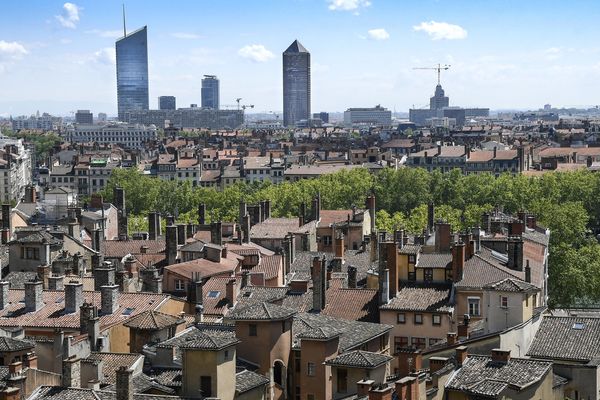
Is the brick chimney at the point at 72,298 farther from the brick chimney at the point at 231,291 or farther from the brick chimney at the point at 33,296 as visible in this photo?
the brick chimney at the point at 231,291

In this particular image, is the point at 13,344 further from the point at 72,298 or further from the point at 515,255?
the point at 515,255

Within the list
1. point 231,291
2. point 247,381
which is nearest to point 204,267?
point 231,291

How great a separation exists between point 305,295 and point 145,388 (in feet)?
58.5

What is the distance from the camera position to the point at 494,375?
1351 inches

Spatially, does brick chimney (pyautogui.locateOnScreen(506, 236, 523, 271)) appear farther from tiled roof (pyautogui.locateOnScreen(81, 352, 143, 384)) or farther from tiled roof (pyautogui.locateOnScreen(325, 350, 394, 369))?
tiled roof (pyautogui.locateOnScreen(81, 352, 143, 384))

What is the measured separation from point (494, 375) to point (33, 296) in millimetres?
24558

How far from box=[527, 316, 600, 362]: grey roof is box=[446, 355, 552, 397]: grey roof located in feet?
19.1

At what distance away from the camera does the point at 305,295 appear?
53.6 metres

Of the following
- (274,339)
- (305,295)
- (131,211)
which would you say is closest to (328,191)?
(131,211)

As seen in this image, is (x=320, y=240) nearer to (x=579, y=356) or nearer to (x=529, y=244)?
(x=529, y=244)

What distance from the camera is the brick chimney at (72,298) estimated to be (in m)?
48.2

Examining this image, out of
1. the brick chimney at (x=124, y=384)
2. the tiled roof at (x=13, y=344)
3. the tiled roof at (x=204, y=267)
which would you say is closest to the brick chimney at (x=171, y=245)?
the tiled roof at (x=204, y=267)

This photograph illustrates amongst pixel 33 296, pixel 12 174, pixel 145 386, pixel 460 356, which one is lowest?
pixel 12 174

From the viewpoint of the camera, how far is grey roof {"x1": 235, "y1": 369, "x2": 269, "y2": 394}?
38000 mm
